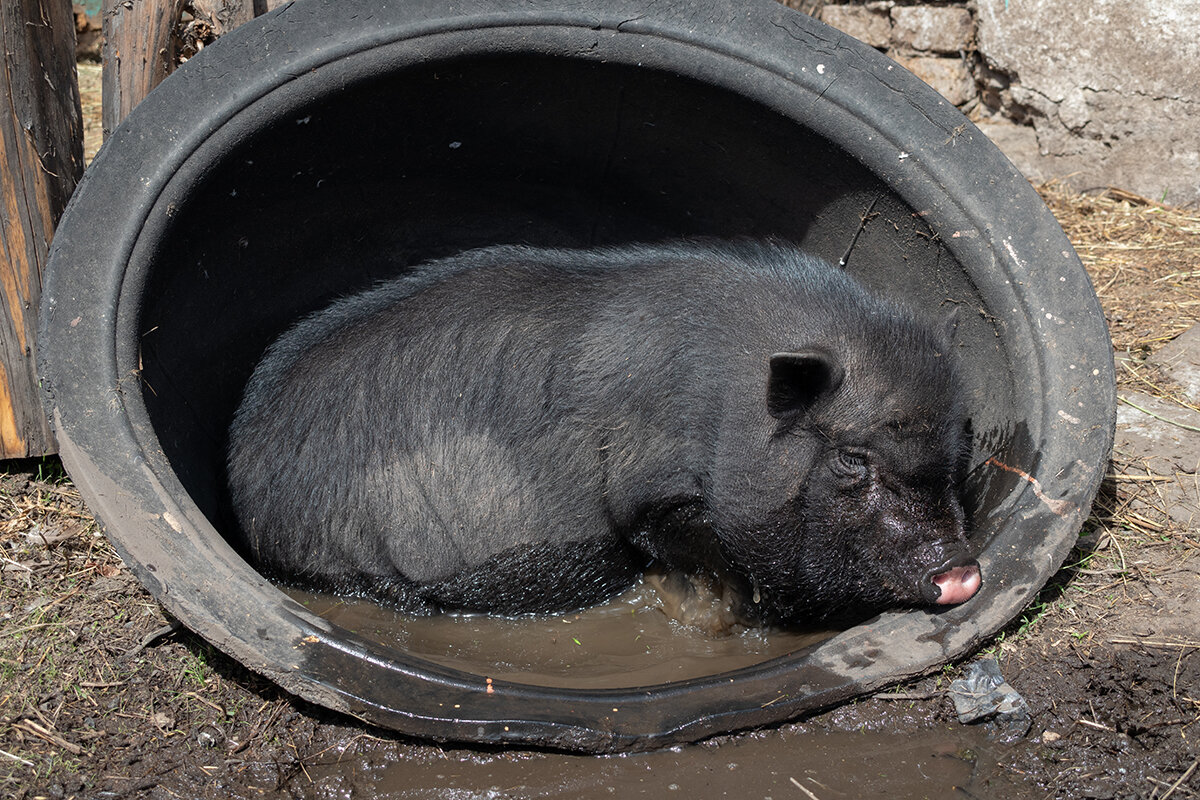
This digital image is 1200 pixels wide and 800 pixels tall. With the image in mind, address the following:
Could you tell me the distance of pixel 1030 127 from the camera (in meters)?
7.01

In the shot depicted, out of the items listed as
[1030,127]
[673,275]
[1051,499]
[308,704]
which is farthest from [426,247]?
[1030,127]

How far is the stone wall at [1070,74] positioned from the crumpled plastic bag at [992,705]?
4.51 meters

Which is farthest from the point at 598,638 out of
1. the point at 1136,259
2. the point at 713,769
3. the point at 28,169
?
the point at 1136,259

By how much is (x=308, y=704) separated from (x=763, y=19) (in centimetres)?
294

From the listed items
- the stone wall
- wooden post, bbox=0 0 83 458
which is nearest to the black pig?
wooden post, bbox=0 0 83 458

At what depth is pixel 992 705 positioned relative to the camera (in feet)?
11.0

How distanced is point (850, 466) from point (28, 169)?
10.9 feet

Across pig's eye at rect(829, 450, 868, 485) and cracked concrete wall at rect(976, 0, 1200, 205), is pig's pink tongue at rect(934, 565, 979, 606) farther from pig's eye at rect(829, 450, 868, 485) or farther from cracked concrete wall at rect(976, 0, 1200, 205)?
cracked concrete wall at rect(976, 0, 1200, 205)

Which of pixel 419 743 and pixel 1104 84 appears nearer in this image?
pixel 419 743

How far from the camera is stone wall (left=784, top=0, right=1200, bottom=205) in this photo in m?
6.27

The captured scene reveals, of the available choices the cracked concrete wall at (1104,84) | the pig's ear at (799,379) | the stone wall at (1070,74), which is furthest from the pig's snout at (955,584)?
the cracked concrete wall at (1104,84)

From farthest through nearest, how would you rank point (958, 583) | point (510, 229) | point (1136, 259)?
point (1136, 259) → point (510, 229) → point (958, 583)

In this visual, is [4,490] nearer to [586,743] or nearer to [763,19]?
[586,743]

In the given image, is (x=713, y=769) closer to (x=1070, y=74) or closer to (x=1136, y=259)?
(x=1136, y=259)
